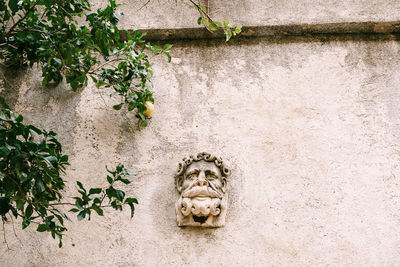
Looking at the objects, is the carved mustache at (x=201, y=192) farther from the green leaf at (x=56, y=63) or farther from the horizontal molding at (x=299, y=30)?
the horizontal molding at (x=299, y=30)

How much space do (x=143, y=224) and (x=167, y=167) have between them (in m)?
0.51

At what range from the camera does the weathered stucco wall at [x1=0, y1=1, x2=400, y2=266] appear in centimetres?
316

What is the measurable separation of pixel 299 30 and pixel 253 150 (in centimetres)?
140

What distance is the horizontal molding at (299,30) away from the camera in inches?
166

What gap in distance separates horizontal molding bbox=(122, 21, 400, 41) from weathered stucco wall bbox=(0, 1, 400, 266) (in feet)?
0.27

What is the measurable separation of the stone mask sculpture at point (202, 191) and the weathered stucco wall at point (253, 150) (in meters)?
0.08

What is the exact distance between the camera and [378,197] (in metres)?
3.34

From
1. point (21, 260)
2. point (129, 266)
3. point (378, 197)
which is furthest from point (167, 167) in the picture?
point (378, 197)

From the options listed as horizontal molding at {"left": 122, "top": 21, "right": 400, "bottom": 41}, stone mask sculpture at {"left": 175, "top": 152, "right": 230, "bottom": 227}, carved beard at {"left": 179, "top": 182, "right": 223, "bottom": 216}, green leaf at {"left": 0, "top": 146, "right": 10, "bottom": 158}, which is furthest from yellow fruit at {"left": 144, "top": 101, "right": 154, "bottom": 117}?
green leaf at {"left": 0, "top": 146, "right": 10, "bottom": 158}

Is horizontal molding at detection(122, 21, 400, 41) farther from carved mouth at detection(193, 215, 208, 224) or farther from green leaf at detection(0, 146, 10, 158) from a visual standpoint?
green leaf at detection(0, 146, 10, 158)

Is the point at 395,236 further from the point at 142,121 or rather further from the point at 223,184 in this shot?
the point at 142,121

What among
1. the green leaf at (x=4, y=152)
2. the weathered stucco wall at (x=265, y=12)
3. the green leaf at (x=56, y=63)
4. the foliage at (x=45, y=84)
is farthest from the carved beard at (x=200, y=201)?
the weathered stucco wall at (x=265, y=12)

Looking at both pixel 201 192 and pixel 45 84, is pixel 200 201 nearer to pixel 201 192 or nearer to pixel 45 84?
pixel 201 192

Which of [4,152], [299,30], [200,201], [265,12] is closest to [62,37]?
[4,152]
